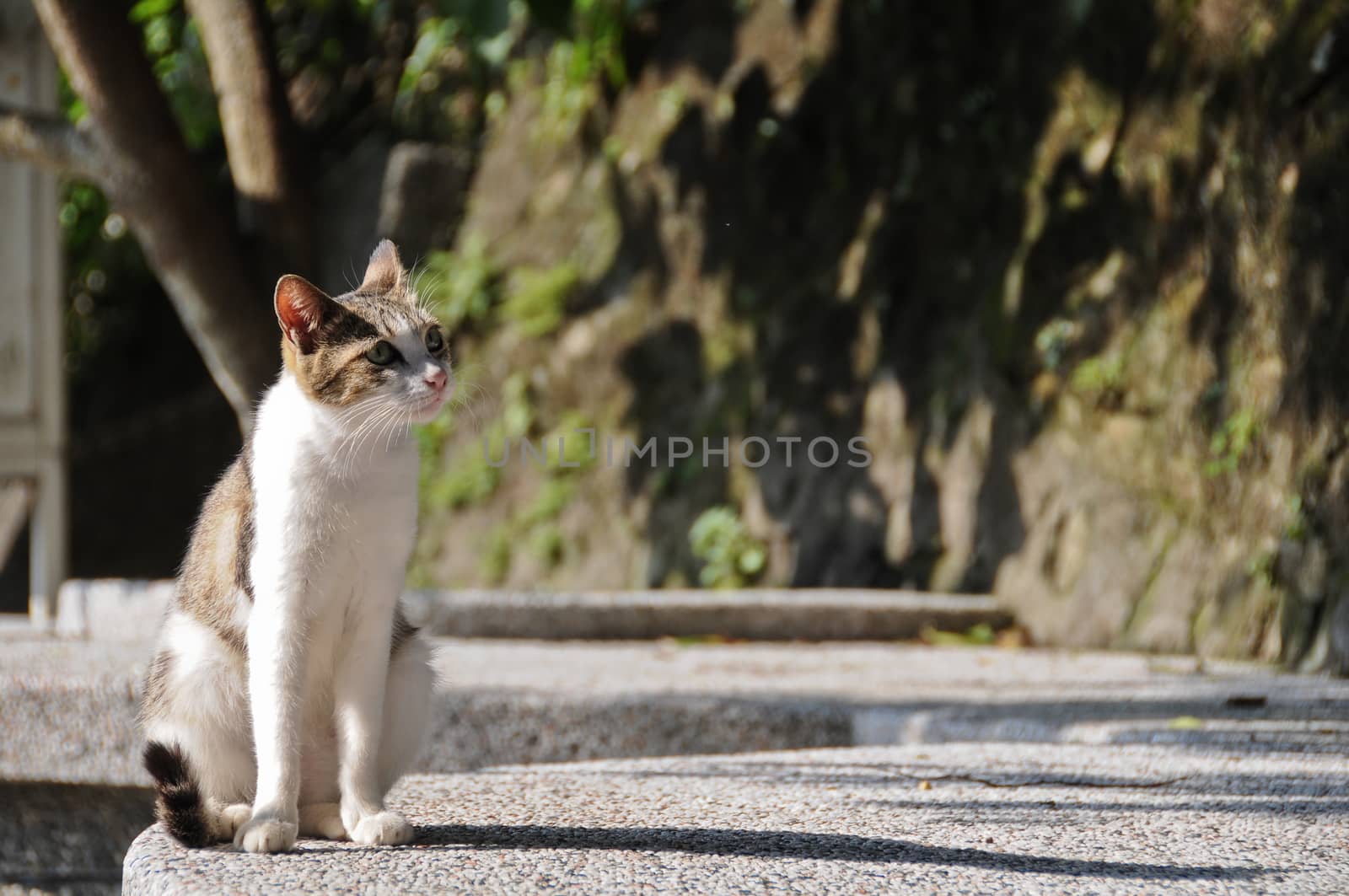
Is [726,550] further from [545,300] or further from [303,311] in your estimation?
[303,311]

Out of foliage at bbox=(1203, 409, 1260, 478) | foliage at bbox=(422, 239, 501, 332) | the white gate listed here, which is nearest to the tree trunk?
the white gate

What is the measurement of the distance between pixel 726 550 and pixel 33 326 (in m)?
3.66

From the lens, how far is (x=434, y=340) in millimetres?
2270

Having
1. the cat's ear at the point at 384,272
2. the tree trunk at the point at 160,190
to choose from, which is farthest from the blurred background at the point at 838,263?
the cat's ear at the point at 384,272

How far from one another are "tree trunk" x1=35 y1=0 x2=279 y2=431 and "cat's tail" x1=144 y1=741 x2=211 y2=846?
11.6 feet

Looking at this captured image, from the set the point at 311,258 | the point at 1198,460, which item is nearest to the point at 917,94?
the point at 1198,460

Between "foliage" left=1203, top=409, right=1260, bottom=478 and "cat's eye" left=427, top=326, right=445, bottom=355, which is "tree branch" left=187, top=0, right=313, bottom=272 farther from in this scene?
"cat's eye" left=427, top=326, right=445, bottom=355

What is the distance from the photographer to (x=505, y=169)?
8.62 m

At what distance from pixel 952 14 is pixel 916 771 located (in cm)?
498

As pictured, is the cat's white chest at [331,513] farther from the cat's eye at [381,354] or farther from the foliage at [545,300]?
the foliage at [545,300]

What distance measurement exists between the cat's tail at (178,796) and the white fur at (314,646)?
0.02m

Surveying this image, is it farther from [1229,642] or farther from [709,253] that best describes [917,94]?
[1229,642]

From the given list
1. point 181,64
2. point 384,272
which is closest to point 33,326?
point 181,64

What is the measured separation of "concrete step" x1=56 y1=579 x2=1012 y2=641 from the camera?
19.1 ft
